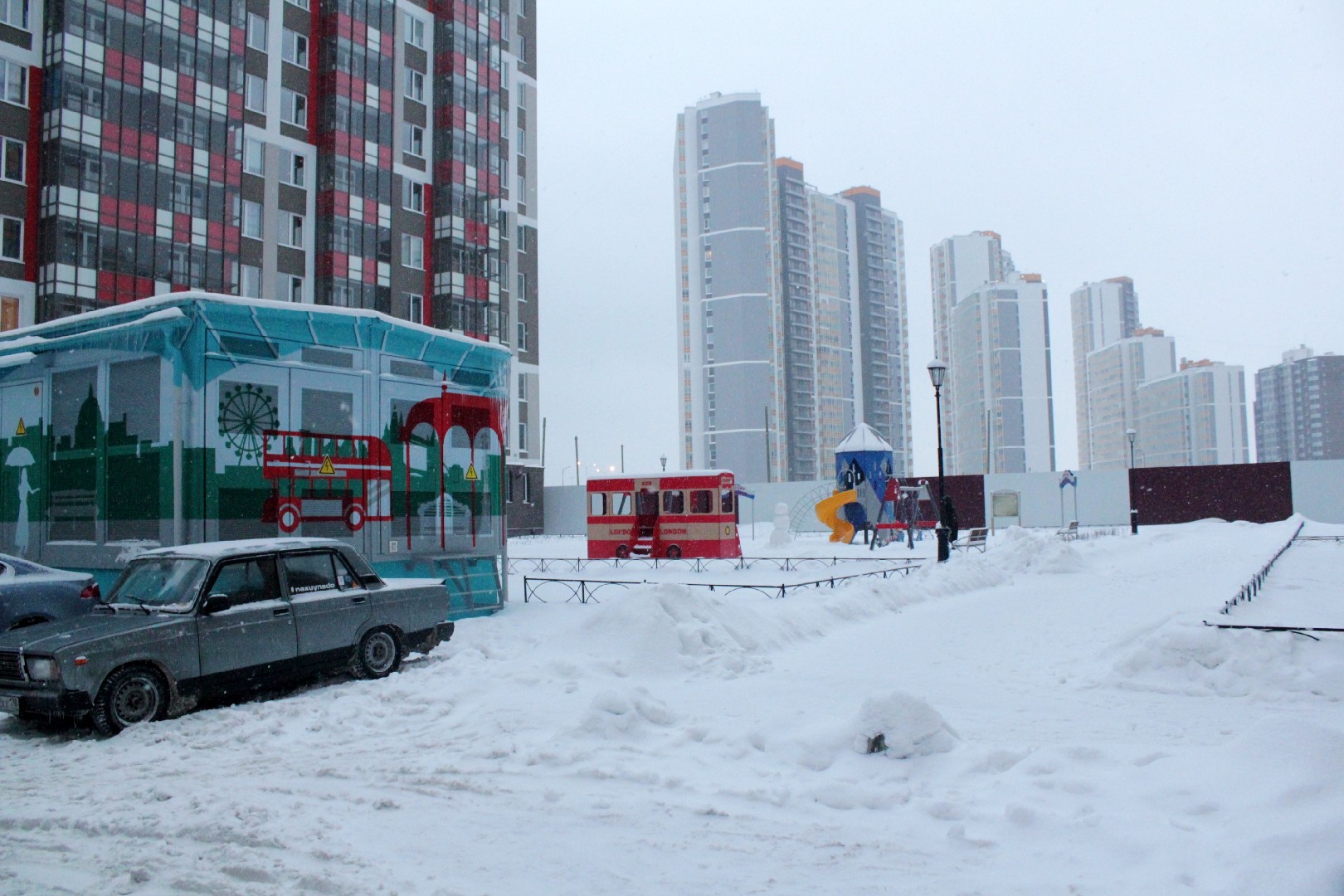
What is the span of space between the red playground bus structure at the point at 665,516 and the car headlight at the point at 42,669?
21880 mm

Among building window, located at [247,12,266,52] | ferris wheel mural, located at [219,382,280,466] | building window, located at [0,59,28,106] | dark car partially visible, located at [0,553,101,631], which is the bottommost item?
dark car partially visible, located at [0,553,101,631]

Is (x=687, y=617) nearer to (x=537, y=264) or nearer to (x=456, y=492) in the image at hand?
(x=456, y=492)

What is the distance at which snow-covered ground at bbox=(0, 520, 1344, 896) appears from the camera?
479 centimetres

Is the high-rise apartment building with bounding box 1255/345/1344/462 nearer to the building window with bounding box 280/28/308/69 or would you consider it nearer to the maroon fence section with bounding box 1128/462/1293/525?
the maroon fence section with bounding box 1128/462/1293/525

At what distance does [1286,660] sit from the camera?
9195 millimetres

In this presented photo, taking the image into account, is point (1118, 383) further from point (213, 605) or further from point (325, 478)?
point (213, 605)

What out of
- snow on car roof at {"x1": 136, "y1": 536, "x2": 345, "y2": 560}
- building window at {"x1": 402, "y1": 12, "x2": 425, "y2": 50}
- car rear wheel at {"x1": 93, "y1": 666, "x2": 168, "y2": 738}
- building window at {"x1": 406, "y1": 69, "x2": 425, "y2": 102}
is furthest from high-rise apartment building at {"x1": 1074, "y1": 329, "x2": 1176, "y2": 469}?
car rear wheel at {"x1": 93, "y1": 666, "x2": 168, "y2": 738}

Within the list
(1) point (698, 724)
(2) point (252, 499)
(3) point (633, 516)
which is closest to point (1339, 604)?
(1) point (698, 724)

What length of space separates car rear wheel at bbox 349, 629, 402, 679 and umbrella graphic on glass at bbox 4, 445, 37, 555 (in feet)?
24.2

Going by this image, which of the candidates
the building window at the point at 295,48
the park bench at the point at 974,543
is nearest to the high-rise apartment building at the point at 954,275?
the park bench at the point at 974,543

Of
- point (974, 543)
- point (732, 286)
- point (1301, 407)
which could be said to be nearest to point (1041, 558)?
point (974, 543)

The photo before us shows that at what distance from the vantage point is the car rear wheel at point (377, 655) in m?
10.0

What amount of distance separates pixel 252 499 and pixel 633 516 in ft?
61.3

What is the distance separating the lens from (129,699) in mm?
8195
